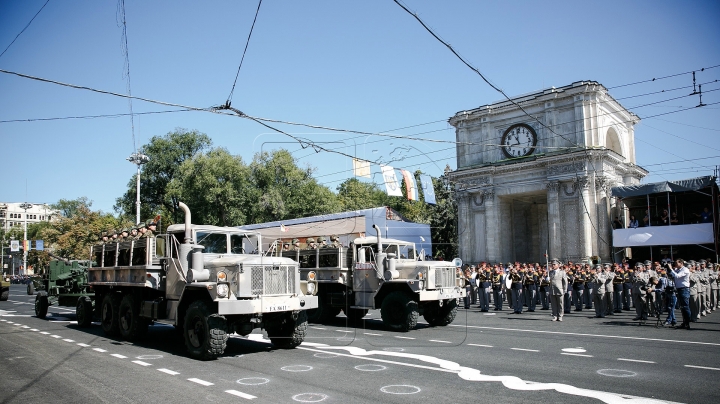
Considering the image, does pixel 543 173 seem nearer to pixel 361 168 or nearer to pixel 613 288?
pixel 613 288

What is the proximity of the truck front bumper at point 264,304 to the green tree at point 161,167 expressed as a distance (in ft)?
145

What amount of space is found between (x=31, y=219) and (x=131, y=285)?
497ft

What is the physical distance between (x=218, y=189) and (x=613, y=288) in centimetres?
3169

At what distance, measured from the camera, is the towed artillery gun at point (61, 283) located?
61.0 ft

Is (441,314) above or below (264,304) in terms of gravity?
below

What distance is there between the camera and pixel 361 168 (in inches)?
719

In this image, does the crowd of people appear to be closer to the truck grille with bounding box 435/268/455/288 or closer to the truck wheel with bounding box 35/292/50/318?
the truck grille with bounding box 435/268/455/288

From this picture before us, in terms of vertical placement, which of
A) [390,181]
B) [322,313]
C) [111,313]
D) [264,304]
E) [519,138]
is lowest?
[322,313]

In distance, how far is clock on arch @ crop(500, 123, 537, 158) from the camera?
36562mm

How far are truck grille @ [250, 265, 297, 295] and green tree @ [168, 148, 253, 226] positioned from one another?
32947 millimetres

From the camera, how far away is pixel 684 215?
3434cm

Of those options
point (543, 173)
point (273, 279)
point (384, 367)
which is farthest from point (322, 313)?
point (543, 173)

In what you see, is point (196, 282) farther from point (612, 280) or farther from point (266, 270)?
point (612, 280)

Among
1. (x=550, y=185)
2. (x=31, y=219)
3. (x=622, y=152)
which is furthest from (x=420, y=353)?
(x=31, y=219)
